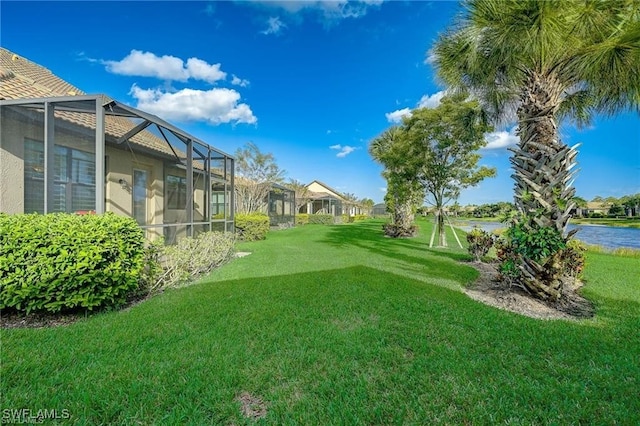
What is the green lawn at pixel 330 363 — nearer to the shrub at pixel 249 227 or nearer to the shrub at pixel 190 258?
the shrub at pixel 190 258

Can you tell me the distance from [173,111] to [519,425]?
23.5m

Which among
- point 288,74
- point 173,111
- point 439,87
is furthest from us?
point 173,111

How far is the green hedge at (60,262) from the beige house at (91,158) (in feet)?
2.66

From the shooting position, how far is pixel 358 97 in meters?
18.7

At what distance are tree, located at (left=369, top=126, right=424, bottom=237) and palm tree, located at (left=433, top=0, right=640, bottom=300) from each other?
7461 millimetres

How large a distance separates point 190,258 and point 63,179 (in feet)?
8.91

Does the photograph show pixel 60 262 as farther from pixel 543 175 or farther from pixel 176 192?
pixel 543 175

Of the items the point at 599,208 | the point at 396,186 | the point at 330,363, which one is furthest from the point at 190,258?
the point at 599,208

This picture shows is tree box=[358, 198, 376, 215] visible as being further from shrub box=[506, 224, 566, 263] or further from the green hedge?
the green hedge

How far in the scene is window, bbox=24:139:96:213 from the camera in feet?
16.0

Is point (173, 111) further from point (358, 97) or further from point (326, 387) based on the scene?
point (326, 387)

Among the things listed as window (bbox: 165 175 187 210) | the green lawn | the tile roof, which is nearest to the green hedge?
the green lawn

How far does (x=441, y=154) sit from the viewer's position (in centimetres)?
1241

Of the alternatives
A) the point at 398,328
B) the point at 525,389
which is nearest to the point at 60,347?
the point at 398,328
